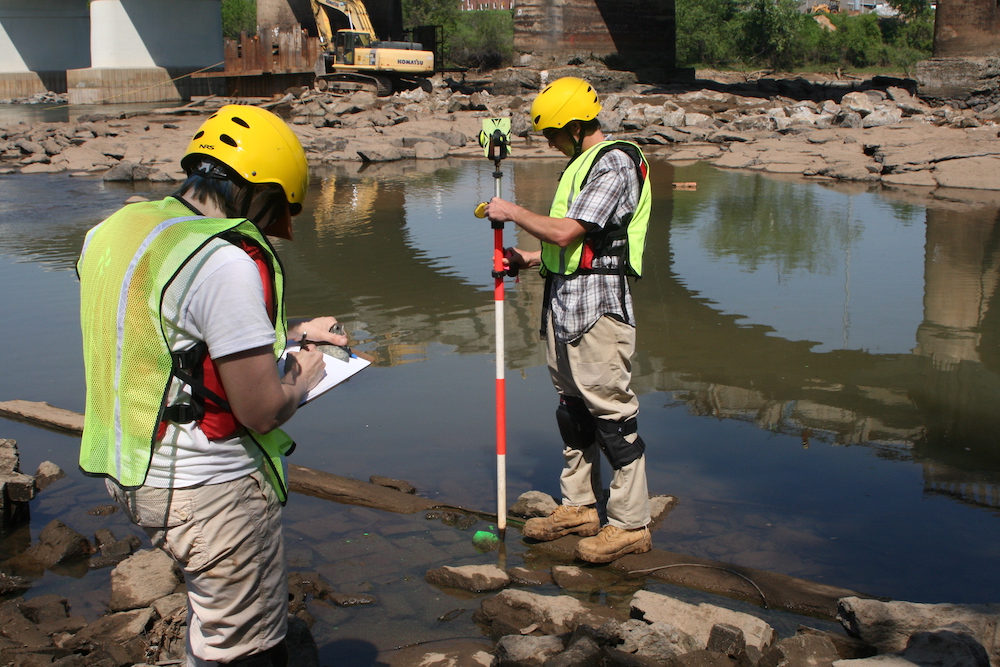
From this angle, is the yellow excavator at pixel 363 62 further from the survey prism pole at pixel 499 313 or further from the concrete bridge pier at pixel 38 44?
the concrete bridge pier at pixel 38 44

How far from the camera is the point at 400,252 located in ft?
33.9

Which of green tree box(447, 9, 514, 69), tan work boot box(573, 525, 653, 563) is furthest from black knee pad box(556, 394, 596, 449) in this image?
green tree box(447, 9, 514, 69)

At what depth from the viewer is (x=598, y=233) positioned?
3850 mm

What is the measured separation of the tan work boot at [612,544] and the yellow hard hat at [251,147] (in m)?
2.20

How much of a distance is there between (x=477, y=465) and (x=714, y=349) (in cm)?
263

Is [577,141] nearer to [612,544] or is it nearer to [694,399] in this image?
[612,544]

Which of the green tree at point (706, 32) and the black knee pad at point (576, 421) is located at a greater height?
the green tree at point (706, 32)

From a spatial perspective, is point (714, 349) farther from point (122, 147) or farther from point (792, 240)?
point (122, 147)

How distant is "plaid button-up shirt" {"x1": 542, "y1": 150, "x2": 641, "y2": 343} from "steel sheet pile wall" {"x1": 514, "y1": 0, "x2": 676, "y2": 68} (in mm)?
32014

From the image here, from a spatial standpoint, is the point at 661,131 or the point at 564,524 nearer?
the point at 564,524

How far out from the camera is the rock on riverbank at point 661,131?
16.4 meters

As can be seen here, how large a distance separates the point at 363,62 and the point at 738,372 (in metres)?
29.2

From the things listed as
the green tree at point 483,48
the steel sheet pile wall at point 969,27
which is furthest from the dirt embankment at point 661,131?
the green tree at point 483,48

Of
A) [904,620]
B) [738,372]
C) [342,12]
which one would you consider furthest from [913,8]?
[904,620]
